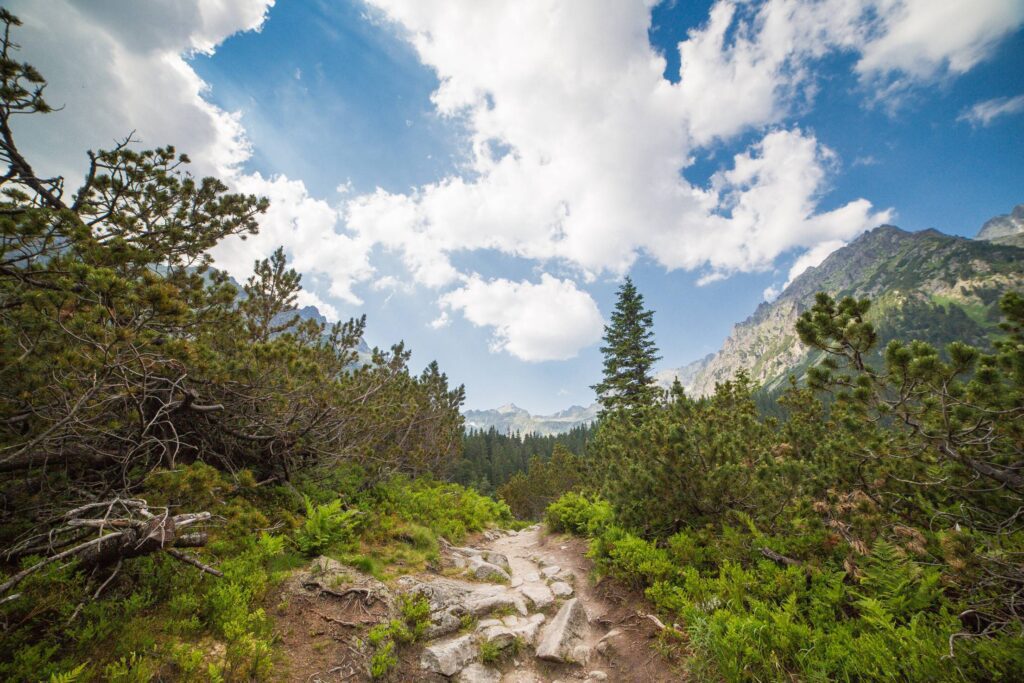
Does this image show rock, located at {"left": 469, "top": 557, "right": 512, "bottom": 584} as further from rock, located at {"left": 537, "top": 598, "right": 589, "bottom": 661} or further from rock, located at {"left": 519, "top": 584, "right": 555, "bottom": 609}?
rock, located at {"left": 537, "top": 598, "right": 589, "bottom": 661}

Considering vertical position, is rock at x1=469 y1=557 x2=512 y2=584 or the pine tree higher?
the pine tree

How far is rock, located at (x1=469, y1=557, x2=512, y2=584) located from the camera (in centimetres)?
851

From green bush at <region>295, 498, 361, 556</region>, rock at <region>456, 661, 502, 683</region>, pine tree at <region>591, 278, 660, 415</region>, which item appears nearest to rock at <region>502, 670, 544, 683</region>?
rock at <region>456, 661, 502, 683</region>

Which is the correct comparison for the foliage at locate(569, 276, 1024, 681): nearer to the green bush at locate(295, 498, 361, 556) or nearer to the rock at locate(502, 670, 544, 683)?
the rock at locate(502, 670, 544, 683)

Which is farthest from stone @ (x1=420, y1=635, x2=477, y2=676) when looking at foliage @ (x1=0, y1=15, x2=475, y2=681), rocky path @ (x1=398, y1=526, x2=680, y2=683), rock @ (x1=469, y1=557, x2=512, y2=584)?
rock @ (x1=469, y1=557, x2=512, y2=584)

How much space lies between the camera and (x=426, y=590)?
649 cm

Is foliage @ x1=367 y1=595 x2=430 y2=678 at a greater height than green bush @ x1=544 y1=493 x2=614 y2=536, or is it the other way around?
green bush @ x1=544 y1=493 x2=614 y2=536

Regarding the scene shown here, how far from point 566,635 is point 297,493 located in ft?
21.2

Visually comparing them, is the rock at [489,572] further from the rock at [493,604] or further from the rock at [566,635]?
the rock at [566,635]

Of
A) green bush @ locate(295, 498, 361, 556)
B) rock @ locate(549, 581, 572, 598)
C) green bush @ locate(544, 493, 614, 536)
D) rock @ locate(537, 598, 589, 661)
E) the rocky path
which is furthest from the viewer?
green bush @ locate(544, 493, 614, 536)

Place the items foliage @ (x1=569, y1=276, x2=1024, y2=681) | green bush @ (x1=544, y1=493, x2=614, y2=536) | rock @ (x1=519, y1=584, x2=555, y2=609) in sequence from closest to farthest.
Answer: foliage @ (x1=569, y1=276, x2=1024, y2=681) < rock @ (x1=519, y1=584, x2=555, y2=609) < green bush @ (x1=544, y1=493, x2=614, y2=536)

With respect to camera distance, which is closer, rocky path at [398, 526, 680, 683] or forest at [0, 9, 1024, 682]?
forest at [0, 9, 1024, 682]

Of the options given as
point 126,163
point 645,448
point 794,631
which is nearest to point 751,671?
point 794,631

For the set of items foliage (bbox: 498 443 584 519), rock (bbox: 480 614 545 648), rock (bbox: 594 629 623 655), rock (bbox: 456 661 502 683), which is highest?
foliage (bbox: 498 443 584 519)
